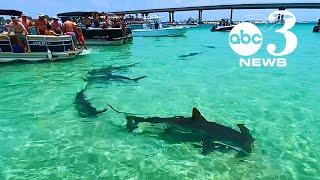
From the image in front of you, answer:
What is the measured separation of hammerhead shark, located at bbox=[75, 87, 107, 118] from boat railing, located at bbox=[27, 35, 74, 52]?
711 centimetres

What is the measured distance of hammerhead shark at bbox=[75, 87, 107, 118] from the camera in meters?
10.4

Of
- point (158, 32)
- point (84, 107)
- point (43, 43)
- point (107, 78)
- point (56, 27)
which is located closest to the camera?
point (84, 107)

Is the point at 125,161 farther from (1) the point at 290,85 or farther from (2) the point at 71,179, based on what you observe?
(1) the point at 290,85

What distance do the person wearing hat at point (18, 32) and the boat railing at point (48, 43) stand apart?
28 cm

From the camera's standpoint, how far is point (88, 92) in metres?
13.4

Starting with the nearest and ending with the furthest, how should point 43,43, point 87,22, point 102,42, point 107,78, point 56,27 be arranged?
point 107,78, point 43,43, point 56,27, point 102,42, point 87,22

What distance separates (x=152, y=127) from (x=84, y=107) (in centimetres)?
343

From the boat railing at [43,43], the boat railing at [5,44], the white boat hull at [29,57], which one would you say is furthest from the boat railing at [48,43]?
the boat railing at [5,44]

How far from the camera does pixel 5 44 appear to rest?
18219mm

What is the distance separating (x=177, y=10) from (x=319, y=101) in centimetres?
12252

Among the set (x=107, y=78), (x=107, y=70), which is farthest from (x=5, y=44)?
(x=107, y=78)

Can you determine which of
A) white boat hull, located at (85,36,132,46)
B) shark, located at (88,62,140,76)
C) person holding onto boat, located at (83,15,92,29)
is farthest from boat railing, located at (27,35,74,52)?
person holding onto boat, located at (83,15,92,29)

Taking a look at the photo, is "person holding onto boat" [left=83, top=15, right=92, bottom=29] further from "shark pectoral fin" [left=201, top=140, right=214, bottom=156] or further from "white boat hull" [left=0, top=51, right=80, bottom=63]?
"shark pectoral fin" [left=201, top=140, right=214, bottom=156]

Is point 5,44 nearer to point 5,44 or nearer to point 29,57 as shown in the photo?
point 5,44
